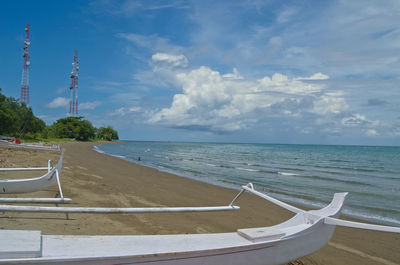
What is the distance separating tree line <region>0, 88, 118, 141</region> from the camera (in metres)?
40.8

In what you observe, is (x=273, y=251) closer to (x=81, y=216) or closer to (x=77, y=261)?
(x=77, y=261)

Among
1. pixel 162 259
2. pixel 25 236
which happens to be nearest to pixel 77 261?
pixel 25 236

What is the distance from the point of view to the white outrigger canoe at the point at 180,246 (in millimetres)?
2176

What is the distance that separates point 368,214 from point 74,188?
10081 millimetres

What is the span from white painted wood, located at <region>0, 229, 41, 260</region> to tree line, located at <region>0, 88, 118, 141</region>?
44.1 meters

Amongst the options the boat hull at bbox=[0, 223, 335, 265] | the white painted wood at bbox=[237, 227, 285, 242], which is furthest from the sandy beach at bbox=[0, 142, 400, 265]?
the white painted wood at bbox=[237, 227, 285, 242]

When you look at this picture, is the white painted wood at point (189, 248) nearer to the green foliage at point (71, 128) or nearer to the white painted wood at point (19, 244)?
the white painted wood at point (19, 244)

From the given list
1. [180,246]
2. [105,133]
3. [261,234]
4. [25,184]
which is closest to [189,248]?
[180,246]

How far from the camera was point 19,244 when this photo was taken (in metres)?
2.18

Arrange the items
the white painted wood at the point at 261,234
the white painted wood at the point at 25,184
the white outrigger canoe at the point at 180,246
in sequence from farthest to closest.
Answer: the white painted wood at the point at 25,184 → the white painted wood at the point at 261,234 → the white outrigger canoe at the point at 180,246

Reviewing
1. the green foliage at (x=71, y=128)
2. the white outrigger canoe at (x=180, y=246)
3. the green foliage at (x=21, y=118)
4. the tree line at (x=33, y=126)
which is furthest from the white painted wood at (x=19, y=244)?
the green foliage at (x=71, y=128)

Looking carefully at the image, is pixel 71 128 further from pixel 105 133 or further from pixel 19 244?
pixel 19 244

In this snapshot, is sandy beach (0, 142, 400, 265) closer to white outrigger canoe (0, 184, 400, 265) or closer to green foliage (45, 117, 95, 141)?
white outrigger canoe (0, 184, 400, 265)

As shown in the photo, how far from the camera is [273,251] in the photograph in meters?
3.19
